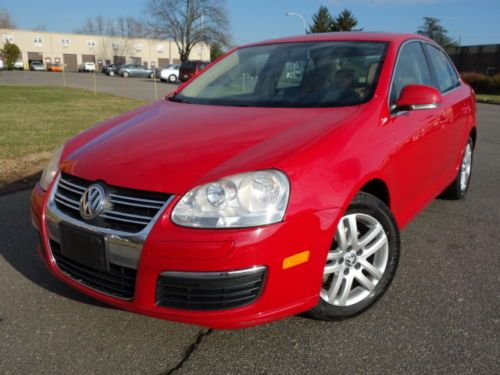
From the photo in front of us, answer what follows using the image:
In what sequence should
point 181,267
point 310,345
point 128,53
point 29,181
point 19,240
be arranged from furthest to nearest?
point 128,53
point 29,181
point 19,240
point 310,345
point 181,267

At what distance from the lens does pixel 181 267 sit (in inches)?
76.0

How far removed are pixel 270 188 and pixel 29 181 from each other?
4.17 metres

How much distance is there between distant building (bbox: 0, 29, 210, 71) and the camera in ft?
259

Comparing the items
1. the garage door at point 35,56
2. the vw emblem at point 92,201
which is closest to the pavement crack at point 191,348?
the vw emblem at point 92,201

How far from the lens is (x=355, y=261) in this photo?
2.43 m

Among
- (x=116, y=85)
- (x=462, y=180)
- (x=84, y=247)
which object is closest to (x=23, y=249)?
(x=84, y=247)

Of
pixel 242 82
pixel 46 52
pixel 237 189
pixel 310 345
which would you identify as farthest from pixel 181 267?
pixel 46 52

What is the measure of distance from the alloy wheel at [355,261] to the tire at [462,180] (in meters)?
2.27

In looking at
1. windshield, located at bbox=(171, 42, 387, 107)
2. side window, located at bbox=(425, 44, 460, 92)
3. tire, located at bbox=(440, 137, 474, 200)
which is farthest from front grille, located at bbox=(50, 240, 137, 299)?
tire, located at bbox=(440, 137, 474, 200)

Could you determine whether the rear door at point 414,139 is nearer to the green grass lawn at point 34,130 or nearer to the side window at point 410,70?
the side window at point 410,70

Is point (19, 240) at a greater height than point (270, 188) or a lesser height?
lesser

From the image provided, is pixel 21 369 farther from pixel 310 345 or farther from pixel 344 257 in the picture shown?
pixel 344 257

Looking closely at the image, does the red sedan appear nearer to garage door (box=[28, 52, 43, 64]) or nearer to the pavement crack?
the pavement crack

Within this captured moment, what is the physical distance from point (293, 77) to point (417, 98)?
0.88 metres
